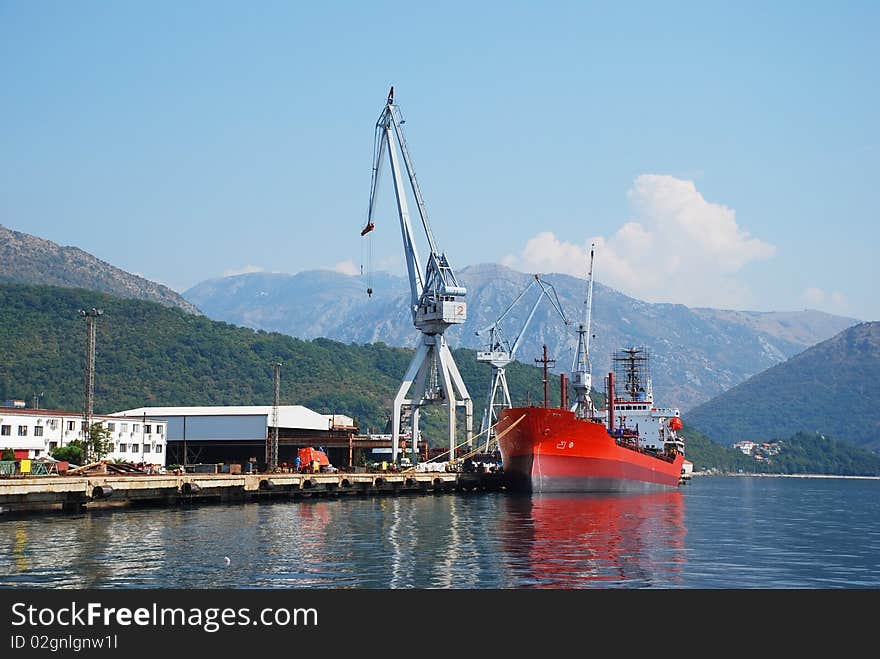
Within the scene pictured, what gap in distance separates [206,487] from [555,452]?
3408 centimetres

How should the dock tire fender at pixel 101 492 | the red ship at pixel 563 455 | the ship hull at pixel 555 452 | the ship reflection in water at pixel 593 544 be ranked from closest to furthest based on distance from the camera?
the ship reflection in water at pixel 593 544, the dock tire fender at pixel 101 492, the ship hull at pixel 555 452, the red ship at pixel 563 455

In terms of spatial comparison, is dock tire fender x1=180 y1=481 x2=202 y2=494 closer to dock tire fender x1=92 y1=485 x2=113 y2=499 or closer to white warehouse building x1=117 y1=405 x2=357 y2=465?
dock tire fender x1=92 y1=485 x2=113 y2=499

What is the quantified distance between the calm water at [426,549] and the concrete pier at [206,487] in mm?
2270

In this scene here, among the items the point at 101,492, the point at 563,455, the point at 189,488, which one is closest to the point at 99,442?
the point at 189,488

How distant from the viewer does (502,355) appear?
547 feet

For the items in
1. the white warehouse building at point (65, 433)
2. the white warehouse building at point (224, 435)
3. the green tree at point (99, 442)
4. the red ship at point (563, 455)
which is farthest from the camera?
the white warehouse building at point (224, 435)

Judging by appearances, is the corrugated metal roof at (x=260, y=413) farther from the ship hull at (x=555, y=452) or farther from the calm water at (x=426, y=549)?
the calm water at (x=426, y=549)

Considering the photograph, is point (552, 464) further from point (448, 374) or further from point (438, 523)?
point (438, 523)

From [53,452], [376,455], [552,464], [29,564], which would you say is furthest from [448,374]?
[29,564]

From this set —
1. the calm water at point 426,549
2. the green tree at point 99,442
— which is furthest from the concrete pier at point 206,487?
the green tree at point 99,442

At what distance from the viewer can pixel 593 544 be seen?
50.3 meters

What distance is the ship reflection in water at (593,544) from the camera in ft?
126

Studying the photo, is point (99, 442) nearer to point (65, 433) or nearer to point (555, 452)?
point (65, 433)
